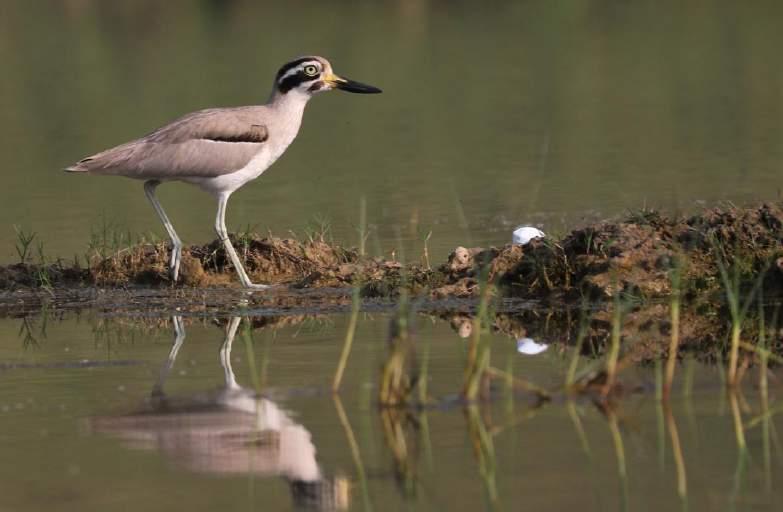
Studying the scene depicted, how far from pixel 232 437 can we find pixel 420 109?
18.9 m

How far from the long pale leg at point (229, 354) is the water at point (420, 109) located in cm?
100

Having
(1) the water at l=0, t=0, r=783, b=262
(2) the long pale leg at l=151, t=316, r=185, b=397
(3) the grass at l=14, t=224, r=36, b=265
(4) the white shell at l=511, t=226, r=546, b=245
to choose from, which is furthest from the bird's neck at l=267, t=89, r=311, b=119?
(2) the long pale leg at l=151, t=316, r=185, b=397

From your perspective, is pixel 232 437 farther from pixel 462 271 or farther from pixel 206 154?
pixel 206 154

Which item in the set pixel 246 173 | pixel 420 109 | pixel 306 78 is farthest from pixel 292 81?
pixel 420 109

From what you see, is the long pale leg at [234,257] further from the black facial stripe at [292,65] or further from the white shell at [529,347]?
the white shell at [529,347]

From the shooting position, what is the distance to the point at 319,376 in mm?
9344

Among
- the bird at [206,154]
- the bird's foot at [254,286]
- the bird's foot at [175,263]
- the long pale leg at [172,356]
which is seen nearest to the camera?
the long pale leg at [172,356]

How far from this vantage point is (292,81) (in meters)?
13.7

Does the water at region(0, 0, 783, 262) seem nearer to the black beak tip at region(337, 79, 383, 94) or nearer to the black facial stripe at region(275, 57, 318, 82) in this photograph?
the black beak tip at region(337, 79, 383, 94)

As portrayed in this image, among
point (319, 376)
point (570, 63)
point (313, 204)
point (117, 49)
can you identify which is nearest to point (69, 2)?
point (117, 49)

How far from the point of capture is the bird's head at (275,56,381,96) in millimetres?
13664

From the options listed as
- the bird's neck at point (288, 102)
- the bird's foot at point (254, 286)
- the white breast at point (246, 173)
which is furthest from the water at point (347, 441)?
the bird's neck at point (288, 102)

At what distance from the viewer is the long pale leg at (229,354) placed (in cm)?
934

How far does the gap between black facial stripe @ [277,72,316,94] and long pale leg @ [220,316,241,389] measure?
263 centimetres
